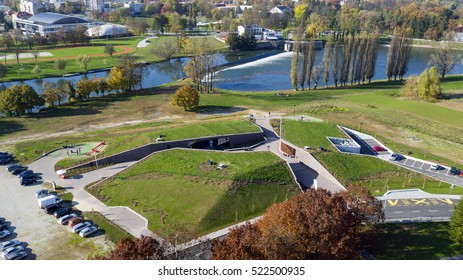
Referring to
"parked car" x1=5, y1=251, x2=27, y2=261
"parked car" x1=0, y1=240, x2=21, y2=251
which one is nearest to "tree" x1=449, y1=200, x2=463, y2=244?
"parked car" x1=5, y1=251, x2=27, y2=261

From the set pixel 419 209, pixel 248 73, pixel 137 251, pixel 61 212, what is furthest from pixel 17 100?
pixel 248 73

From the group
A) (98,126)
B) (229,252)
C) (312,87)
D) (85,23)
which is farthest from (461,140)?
(85,23)

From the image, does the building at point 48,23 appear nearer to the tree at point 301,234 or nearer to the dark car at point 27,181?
the dark car at point 27,181

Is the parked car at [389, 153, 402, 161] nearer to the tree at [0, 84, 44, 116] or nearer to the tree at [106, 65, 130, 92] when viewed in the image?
the tree at [106, 65, 130, 92]

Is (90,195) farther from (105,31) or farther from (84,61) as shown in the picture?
(105,31)

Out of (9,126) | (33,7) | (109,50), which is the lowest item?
(9,126)

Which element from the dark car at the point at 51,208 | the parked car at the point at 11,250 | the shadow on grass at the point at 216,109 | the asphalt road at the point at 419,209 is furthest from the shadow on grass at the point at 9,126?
the asphalt road at the point at 419,209
